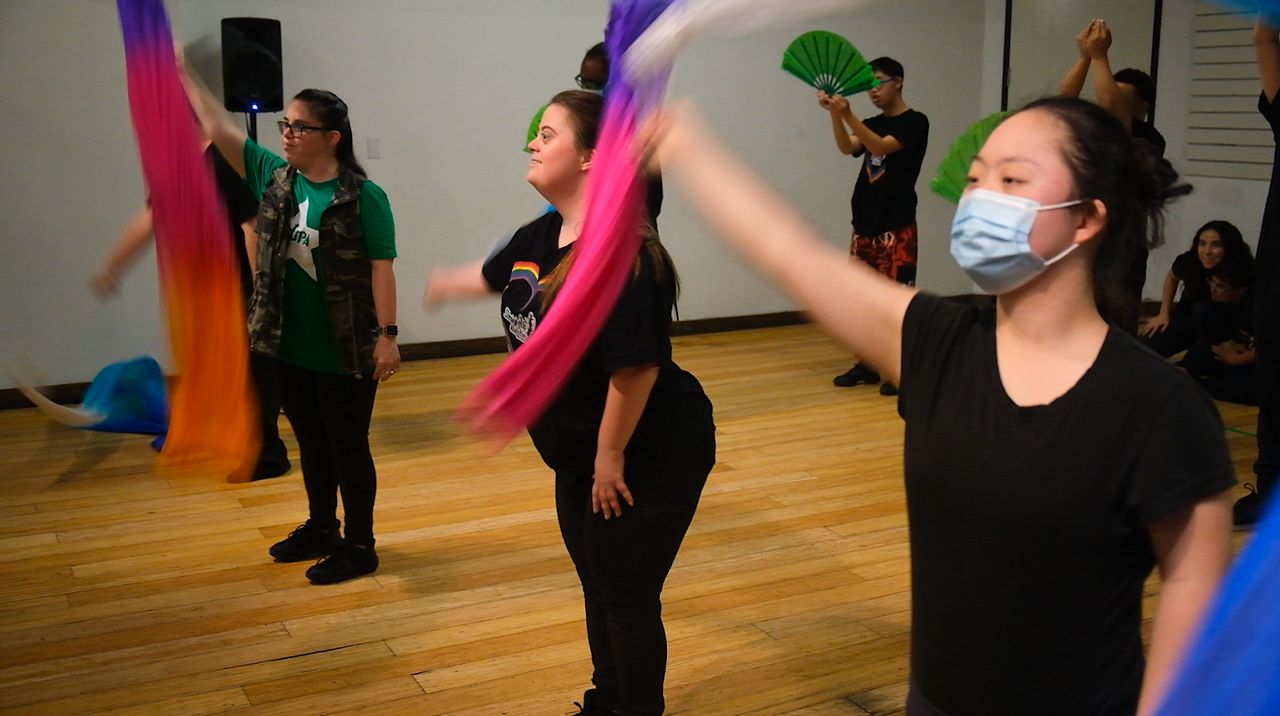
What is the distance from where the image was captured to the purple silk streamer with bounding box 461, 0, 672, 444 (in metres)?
1.84

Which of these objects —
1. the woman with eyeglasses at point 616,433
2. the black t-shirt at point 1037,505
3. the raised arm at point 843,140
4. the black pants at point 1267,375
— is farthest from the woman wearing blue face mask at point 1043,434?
the raised arm at point 843,140

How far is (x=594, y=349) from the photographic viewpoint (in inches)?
86.7

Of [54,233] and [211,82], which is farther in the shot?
[211,82]

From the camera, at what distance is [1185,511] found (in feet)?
3.84

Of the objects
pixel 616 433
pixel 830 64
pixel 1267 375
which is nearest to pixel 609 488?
pixel 616 433

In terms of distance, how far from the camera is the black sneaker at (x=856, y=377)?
627 centimetres

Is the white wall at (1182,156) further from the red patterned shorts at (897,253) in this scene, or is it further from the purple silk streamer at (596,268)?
the purple silk streamer at (596,268)

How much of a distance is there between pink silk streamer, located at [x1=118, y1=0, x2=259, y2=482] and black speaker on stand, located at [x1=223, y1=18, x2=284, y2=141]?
3.04 meters

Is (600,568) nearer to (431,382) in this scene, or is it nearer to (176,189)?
(176,189)

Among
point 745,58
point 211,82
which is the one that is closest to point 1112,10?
point 745,58

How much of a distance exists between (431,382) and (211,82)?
2004mm

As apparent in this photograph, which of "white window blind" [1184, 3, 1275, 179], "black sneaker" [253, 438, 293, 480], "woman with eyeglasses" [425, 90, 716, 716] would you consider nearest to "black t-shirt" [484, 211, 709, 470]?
"woman with eyeglasses" [425, 90, 716, 716]

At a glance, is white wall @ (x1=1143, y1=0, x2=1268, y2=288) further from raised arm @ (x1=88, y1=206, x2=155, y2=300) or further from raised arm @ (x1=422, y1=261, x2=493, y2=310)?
raised arm @ (x1=88, y1=206, x2=155, y2=300)

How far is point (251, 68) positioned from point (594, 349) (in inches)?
168
